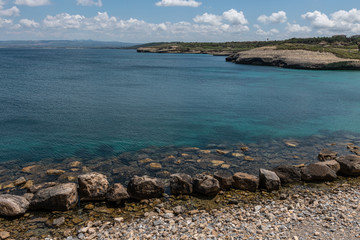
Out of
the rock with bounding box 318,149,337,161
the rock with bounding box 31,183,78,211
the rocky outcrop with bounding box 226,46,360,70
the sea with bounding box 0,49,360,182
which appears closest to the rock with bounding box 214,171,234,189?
the sea with bounding box 0,49,360,182

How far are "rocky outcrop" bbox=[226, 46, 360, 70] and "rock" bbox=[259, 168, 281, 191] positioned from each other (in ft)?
283

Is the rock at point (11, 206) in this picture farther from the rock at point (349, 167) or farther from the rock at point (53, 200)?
the rock at point (349, 167)

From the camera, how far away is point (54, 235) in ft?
38.1

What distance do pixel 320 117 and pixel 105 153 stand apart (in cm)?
2614

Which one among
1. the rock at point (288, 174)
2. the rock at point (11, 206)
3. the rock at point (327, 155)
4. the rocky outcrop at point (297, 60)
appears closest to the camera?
the rock at point (11, 206)

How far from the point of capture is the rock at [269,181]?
1563cm

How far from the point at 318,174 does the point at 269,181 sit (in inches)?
141

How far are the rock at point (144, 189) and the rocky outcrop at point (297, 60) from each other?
3558 inches

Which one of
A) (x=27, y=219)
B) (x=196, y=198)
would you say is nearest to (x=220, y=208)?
(x=196, y=198)

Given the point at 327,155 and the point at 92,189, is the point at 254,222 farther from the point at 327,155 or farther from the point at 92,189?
the point at 327,155

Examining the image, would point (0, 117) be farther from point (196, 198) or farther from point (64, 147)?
point (196, 198)

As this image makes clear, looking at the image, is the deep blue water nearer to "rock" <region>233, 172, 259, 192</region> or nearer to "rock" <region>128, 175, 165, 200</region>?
"rock" <region>128, 175, 165, 200</region>

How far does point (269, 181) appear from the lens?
1563 centimetres

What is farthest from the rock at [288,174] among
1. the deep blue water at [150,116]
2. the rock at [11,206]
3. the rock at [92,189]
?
the rock at [11,206]
